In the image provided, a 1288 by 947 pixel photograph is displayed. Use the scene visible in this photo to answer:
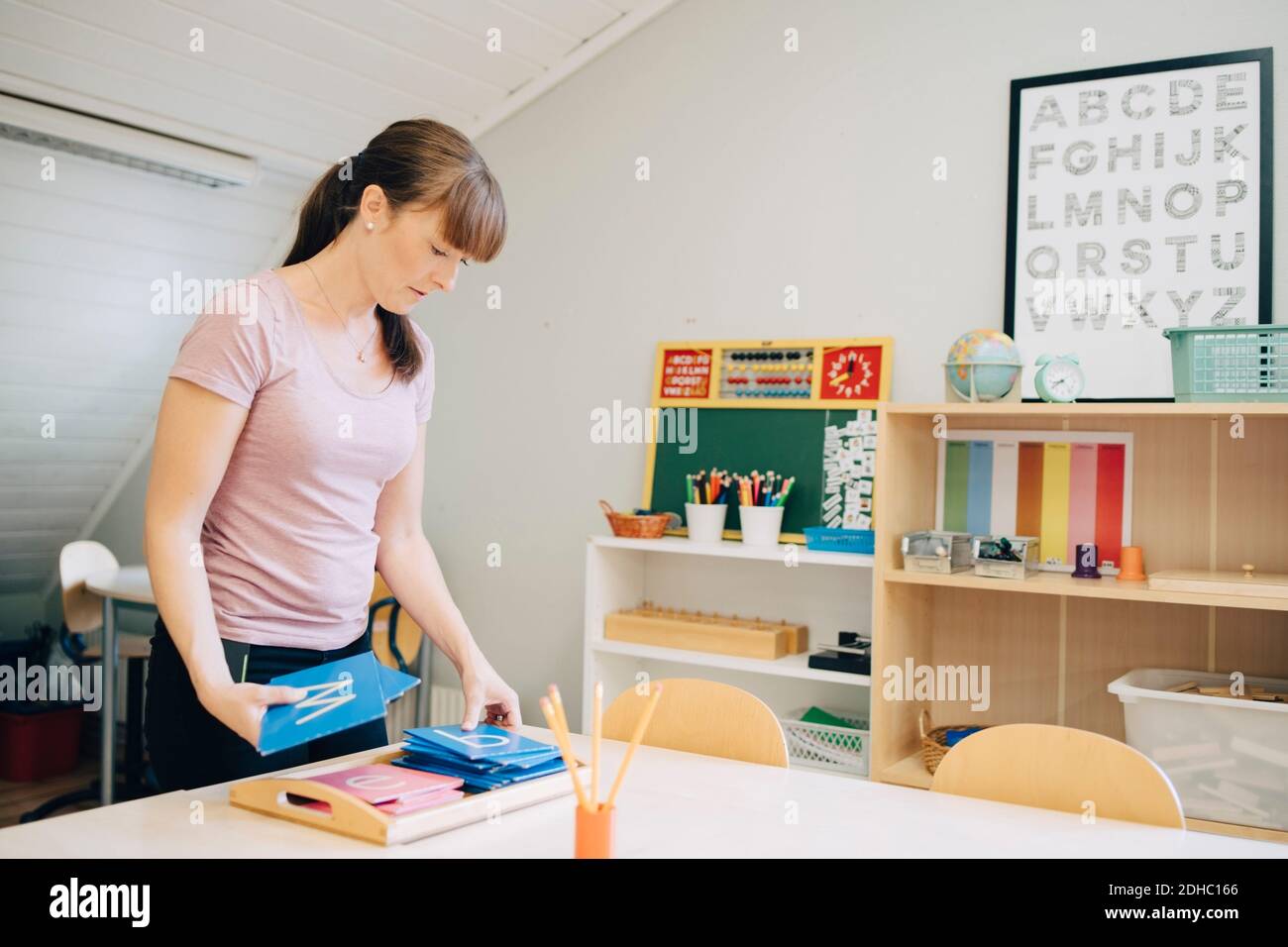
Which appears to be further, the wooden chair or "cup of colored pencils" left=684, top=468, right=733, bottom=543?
the wooden chair

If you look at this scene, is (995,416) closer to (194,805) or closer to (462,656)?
(462,656)

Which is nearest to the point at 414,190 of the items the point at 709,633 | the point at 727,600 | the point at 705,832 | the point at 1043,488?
the point at 705,832

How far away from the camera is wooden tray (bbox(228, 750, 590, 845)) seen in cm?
120

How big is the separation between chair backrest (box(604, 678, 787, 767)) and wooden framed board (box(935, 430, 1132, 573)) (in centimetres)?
106

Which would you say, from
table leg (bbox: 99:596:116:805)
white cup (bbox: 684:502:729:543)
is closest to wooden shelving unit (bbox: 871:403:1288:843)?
white cup (bbox: 684:502:729:543)

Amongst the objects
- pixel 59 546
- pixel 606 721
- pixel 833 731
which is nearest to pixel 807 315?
pixel 833 731

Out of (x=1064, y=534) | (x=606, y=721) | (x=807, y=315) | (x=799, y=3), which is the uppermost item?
(x=799, y=3)

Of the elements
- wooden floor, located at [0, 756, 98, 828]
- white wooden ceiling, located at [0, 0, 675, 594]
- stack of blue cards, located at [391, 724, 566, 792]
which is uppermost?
white wooden ceiling, located at [0, 0, 675, 594]

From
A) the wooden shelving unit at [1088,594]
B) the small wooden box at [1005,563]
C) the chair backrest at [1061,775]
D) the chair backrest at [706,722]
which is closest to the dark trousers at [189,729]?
the chair backrest at [706,722]

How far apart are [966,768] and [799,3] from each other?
7.11ft

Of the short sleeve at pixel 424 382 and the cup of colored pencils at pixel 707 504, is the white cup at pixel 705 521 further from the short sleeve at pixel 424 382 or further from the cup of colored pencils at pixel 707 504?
the short sleeve at pixel 424 382

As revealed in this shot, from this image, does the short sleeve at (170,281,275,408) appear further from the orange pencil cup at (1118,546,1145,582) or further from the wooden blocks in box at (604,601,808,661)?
the orange pencil cup at (1118,546,1145,582)

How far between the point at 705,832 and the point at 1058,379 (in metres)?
1.44
